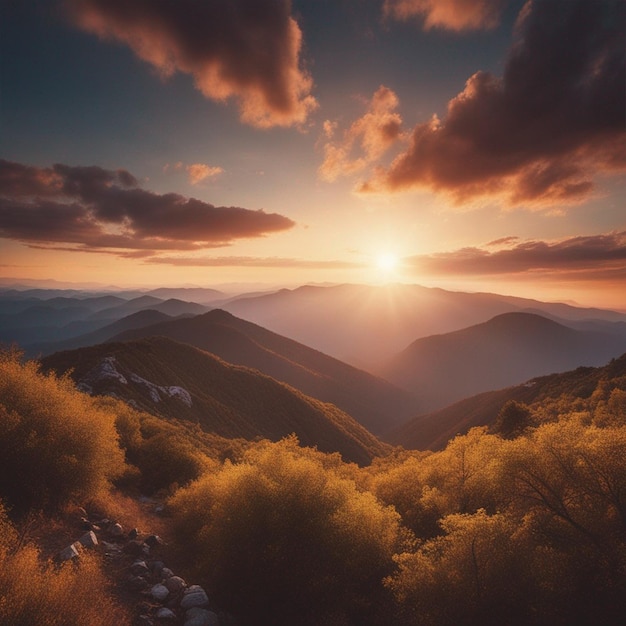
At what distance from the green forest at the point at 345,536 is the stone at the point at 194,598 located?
1.10 metres

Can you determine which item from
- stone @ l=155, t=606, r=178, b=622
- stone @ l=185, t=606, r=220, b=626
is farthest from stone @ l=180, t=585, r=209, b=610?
stone @ l=155, t=606, r=178, b=622

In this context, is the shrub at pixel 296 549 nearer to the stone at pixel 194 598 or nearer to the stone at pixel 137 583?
the stone at pixel 194 598

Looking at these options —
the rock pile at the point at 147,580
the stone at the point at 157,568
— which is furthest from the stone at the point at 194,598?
the stone at the point at 157,568

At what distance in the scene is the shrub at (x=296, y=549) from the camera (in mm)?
16031

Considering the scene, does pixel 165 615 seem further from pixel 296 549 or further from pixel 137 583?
pixel 296 549

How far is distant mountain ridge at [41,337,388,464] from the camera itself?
2985 inches

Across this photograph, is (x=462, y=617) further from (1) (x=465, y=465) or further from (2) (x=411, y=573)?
A: (1) (x=465, y=465)

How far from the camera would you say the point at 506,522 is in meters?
15.9

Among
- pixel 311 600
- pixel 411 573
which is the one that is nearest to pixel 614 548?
pixel 411 573

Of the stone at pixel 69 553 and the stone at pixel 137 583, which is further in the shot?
the stone at pixel 137 583

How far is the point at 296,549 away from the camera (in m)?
16.9

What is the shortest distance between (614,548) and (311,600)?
14154mm

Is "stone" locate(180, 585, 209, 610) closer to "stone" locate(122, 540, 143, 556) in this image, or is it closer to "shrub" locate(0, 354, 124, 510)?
"stone" locate(122, 540, 143, 556)

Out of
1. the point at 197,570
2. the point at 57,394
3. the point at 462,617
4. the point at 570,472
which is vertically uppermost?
the point at 57,394
